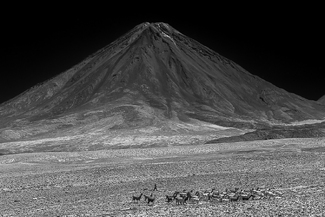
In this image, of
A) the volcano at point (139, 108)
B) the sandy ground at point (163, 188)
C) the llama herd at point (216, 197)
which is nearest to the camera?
the sandy ground at point (163, 188)

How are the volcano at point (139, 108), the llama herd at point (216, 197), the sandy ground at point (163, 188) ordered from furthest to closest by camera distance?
the volcano at point (139, 108), the llama herd at point (216, 197), the sandy ground at point (163, 188)

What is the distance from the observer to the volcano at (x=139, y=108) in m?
109

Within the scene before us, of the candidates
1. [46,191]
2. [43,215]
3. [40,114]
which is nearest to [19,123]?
[40,114]

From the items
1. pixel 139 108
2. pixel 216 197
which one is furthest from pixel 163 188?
pixel 139 108

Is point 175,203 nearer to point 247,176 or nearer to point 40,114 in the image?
point 247,176

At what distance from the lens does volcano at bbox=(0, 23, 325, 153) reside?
357 ft

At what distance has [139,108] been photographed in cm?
14125

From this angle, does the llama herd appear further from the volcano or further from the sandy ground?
the volcano

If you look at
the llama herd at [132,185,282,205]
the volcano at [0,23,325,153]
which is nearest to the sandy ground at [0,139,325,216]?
the llama herd at [132,185,282,205]

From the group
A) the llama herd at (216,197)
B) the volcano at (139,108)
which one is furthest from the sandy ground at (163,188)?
the volcano at (139,108)

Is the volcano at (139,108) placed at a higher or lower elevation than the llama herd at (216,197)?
higher

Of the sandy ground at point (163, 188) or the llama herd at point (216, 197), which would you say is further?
the llama herd at point (216, 197)

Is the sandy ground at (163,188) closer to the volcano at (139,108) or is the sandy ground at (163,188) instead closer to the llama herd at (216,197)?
the llama herd at (216,197)

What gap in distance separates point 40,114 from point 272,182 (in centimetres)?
13817
